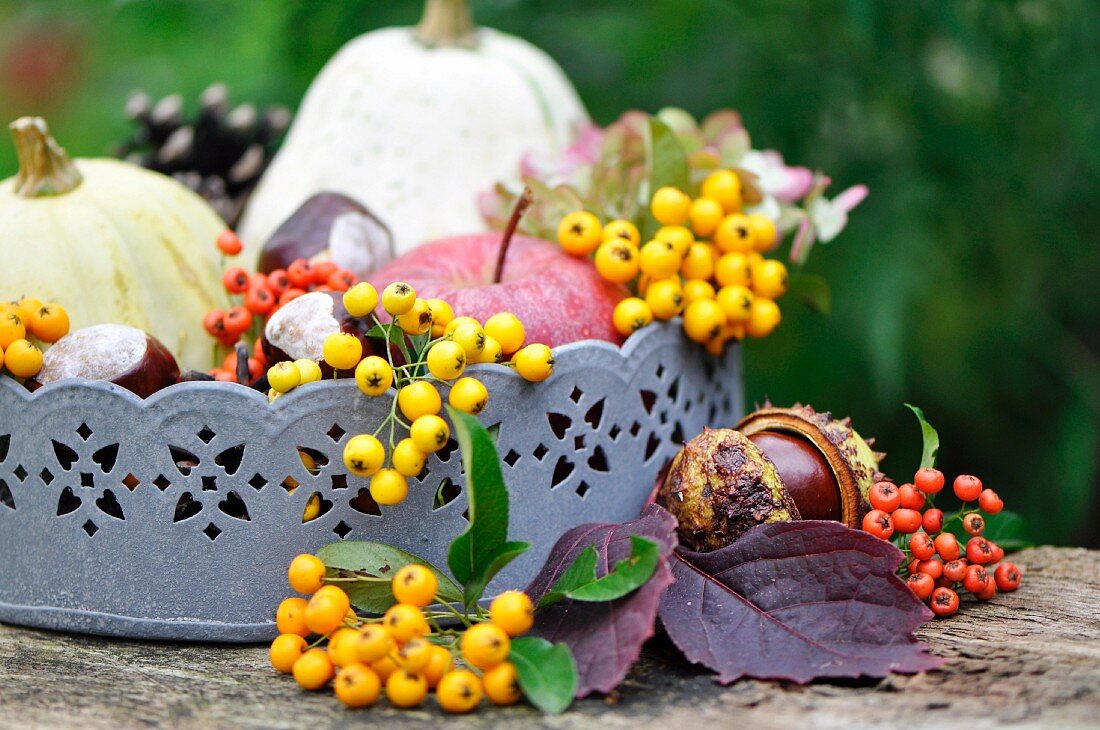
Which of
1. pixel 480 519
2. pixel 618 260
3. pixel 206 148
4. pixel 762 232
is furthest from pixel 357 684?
pixel 206 148

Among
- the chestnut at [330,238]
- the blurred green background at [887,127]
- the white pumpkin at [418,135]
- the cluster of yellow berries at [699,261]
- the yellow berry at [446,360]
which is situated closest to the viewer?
the yellow berry at [446,360]

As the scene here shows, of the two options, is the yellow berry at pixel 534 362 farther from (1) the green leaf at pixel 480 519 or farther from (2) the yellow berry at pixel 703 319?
(2) the yellow berry at pixel 703 319

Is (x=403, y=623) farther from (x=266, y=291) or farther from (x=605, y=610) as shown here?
(x=266, y=291)

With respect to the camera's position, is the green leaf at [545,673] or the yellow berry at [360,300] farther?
the yellow berry at [360,300]

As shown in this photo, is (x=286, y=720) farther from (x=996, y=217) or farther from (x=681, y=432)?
(x=996, y=217)

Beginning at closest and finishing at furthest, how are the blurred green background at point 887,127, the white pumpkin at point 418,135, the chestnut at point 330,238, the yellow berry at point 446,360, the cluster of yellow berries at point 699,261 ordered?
the yellow berry at point 446,360
the cluster of yellow berries at point 699,261
the chestnut at point 330,238
the white pumpkin at point 418,135
the blurred green background at point 887,127

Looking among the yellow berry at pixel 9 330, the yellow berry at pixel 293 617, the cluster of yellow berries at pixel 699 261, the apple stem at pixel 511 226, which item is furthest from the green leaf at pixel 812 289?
the yellow berry at pixel 9 330

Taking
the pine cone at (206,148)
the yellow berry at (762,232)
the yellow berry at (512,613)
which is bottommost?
the yellow berry at (512,613)
